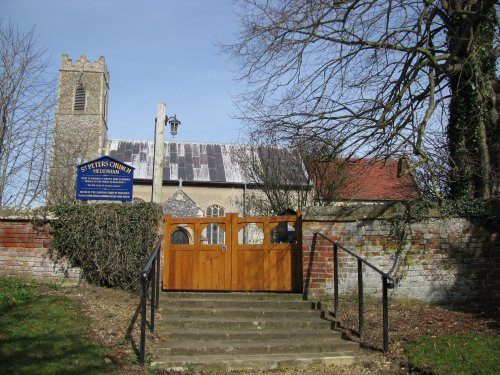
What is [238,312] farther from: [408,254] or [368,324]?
[408,254]

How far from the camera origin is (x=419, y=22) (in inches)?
356

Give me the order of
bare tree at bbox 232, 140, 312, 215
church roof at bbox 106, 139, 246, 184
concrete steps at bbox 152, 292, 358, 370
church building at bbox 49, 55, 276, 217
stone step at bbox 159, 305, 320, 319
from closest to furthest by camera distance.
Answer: concrete steps at bbox 152, 292, 358, 370 < stone step at bbox 159, 305, 320, 319 < bare tree at bbox 232, 140, 312, 215 < church building at bbox 49, 55, 276, 217 < church roof at bbox 106, 139, 246, 184

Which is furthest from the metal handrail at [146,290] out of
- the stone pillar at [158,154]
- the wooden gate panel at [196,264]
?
the stone pillar at [158,154]

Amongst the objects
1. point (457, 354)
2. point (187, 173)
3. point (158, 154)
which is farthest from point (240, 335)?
point (187, 173)

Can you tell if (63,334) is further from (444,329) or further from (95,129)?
(95,129)

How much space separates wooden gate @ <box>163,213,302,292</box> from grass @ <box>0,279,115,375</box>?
7.17ft

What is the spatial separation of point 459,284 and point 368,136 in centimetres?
329

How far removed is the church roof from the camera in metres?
28.1

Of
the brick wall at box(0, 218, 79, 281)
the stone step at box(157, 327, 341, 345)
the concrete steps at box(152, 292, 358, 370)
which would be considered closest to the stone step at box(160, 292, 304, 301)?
the concrete steps at box(152, 292, 358, 370)

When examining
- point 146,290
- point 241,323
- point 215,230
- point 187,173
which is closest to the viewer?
point 146,290

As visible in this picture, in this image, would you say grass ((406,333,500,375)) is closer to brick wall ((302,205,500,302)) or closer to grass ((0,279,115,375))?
brick wall ((302,205,500,302))

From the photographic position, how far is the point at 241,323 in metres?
7.27

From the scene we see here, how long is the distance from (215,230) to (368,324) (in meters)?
19.9

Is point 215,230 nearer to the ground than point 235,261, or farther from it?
farther from it
